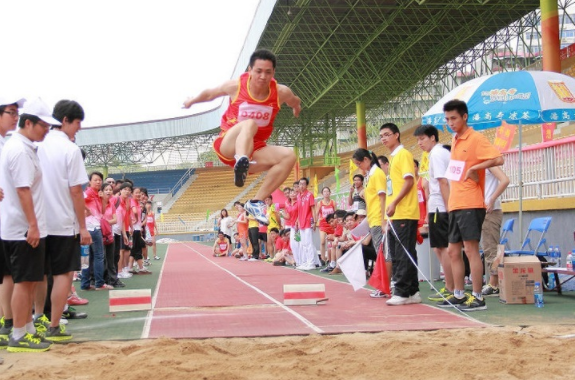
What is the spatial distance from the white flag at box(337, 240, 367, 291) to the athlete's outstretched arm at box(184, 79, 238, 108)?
2.68 m

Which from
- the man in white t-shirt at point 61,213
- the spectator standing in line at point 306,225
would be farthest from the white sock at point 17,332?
the spectator standing in line at point 306,225

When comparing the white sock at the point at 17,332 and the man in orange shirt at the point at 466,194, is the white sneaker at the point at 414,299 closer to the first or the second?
the man in orange shirt at the point at 466,194

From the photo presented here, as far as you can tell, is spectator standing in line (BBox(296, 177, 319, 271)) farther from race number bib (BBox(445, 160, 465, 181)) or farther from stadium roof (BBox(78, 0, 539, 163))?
stadium roof (BBox(78, 0, 539, 163))

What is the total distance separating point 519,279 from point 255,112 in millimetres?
3398

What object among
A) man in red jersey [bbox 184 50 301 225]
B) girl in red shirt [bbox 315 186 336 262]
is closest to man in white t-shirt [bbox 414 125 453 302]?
man in red jersey [bbox 184 50 301 225]

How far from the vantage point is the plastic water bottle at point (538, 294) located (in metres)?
6.90

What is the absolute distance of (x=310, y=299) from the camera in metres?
7.40

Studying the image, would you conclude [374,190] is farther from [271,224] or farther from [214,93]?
[271,224]

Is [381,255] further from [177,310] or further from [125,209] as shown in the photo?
[125,209]

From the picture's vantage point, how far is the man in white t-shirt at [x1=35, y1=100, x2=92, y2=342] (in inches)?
210

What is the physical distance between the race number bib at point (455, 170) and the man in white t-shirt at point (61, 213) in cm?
352

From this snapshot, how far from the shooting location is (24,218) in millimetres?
5027

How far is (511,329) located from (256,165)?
8.28ft

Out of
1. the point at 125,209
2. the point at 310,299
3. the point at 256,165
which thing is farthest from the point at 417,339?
the point at 125,209
